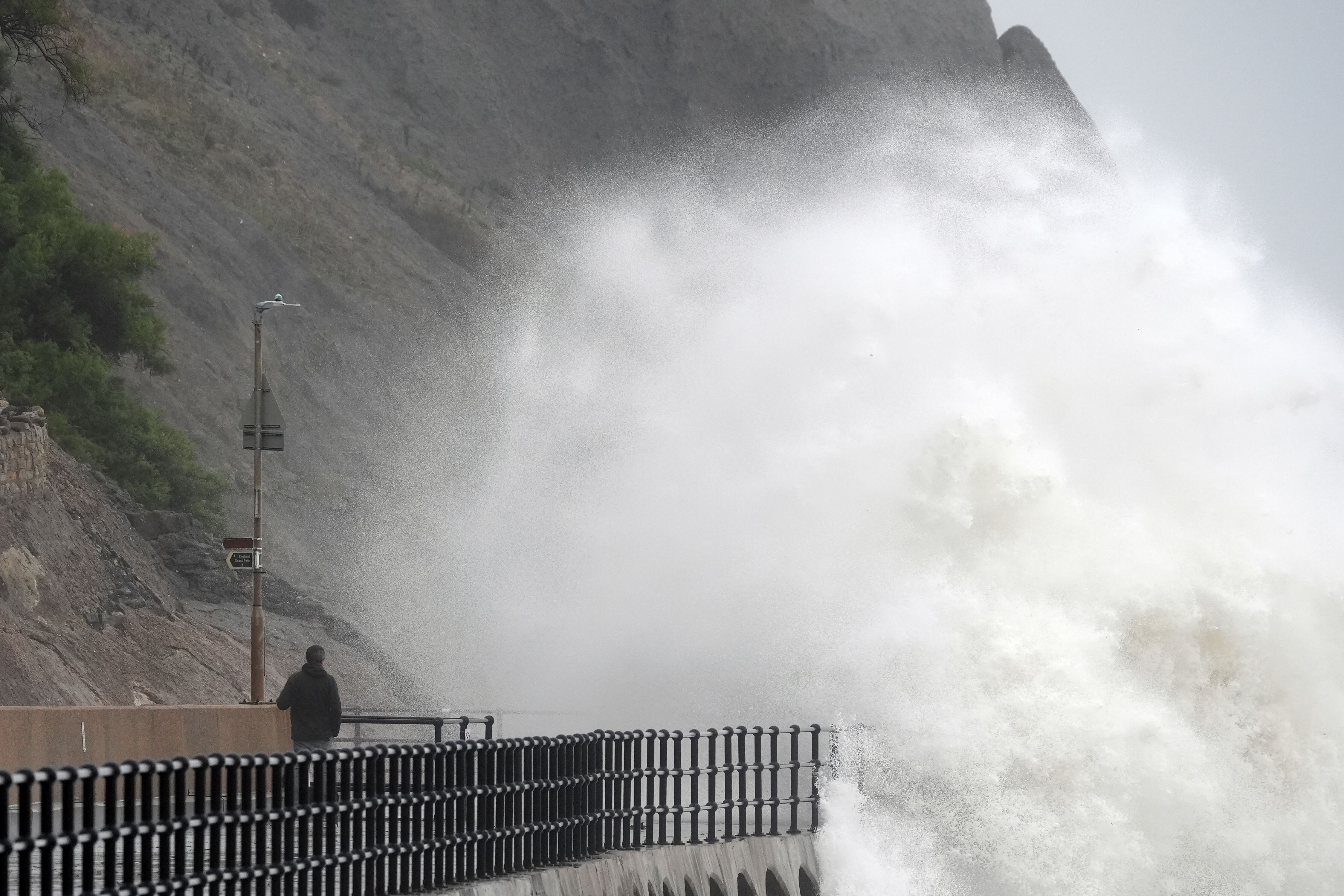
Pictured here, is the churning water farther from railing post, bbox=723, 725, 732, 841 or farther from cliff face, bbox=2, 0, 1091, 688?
cliff face, bbox=2, 0, 1091, 688

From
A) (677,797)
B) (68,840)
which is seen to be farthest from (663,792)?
(68,840)

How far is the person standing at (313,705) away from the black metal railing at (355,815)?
1.21 metres

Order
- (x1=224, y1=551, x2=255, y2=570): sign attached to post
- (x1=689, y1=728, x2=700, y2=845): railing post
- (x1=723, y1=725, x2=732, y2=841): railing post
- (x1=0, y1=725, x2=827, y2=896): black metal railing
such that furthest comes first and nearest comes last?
(x1=224, y1=551, x2=255, y2=570): sign attached to post → (x1=723, y1=725, x2=732, y2=841): railing post → (x1=689, y1=728, x2=700, y2=845): railing post → (x1=0, y1=725, x2=827, y2=896): black metal railing

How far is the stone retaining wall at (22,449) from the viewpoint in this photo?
1585 inches

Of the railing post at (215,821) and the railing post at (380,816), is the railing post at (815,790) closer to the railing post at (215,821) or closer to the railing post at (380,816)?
the railing post at (380,816)

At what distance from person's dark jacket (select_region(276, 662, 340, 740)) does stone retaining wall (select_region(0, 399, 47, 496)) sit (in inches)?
903

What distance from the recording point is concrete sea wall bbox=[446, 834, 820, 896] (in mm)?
13719

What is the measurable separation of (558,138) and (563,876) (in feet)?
305

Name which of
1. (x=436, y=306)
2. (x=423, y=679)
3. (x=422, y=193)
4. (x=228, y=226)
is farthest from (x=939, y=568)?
(x=422, y=193)

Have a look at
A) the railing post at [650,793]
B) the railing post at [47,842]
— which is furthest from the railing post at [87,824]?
the railing post at [650,793]

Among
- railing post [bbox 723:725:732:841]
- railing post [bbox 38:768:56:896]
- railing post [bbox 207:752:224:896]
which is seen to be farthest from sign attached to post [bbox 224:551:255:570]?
railing post [bbox 38:768:56:896]

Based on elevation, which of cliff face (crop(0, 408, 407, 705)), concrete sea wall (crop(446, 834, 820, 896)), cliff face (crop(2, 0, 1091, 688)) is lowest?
concrete sea wall (crop(446, 834, 820, 896))

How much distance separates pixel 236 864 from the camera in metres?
9.91

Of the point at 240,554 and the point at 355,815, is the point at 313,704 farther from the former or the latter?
the point at 240,554
